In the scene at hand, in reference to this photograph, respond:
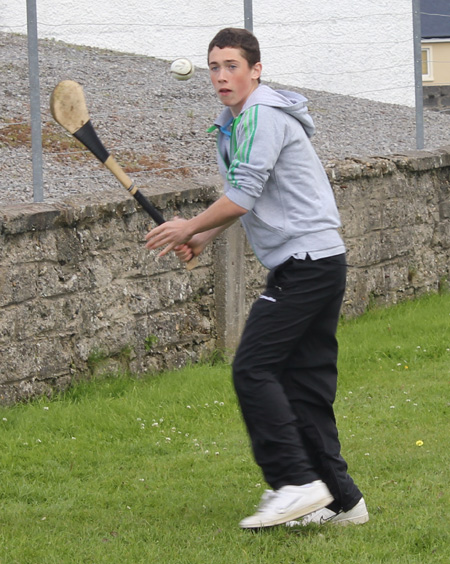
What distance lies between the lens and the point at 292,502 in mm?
3812

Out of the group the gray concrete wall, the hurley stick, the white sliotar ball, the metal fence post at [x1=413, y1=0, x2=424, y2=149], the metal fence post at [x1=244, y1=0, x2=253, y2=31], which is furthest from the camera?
the gray concrete wall

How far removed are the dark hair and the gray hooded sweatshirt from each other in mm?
145

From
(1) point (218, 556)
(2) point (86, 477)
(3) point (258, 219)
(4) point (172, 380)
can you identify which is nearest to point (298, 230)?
(3) point (258, 219)

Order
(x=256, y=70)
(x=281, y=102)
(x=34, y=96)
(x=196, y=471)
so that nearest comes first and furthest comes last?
(x=281, y=102), (x=256, y=70), (x=196, y=471), (x=34, y=96)

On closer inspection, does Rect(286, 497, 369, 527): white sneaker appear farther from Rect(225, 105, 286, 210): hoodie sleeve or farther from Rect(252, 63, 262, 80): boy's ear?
Rect(252, 63, 262, 80): boy's ear

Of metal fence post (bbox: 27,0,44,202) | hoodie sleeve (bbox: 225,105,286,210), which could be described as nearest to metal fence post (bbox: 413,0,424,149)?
metal fence post (bbox: 27,0,44,202)

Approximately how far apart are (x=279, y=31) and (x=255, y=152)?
10806 mm

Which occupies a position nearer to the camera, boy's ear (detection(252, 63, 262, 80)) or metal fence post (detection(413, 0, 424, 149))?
boy's ear (detection(252, 63, 262, 80))

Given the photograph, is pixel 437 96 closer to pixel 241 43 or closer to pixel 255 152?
pixel 241 43

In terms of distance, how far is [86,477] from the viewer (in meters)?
4.86

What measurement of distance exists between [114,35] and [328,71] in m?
3.19

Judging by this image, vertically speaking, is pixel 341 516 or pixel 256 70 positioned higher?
pixel 256 70

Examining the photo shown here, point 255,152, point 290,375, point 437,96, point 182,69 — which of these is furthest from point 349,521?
point 437,96

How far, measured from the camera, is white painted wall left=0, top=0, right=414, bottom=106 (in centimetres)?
1410
